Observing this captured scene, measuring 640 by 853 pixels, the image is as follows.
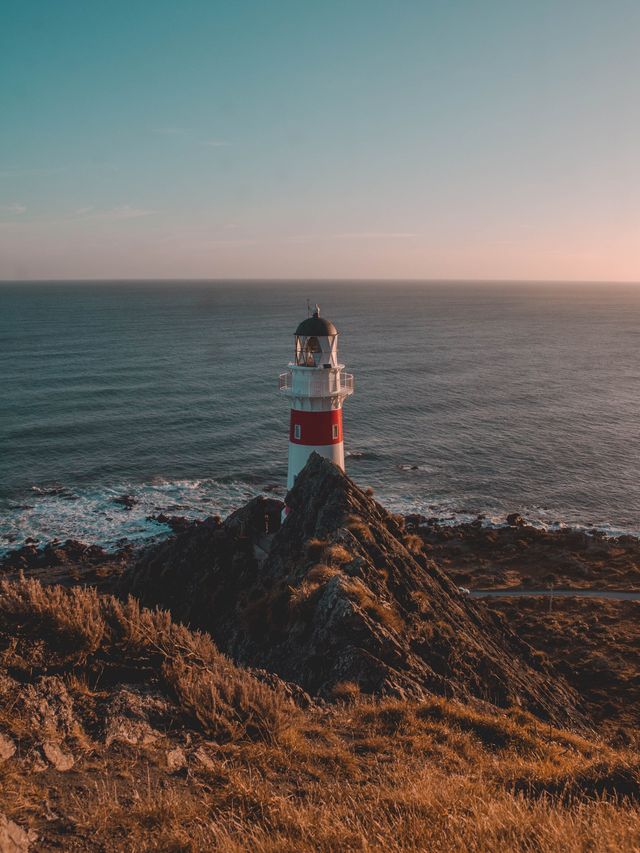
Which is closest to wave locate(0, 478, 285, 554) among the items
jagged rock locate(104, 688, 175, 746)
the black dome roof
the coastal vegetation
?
the black dome roof

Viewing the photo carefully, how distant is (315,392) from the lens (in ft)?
88.8

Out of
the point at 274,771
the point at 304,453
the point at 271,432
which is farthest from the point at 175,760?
the point at 271,432

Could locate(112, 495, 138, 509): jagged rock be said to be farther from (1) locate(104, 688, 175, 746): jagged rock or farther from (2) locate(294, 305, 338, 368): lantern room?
(1) locate(104, 688, 175, 746): jagged rock

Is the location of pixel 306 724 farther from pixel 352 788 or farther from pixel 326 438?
pixel 326 438

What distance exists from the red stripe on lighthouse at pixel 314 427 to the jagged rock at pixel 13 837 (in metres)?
22.3

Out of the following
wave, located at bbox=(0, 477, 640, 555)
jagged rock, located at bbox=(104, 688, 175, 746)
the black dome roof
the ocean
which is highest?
the black dome roof

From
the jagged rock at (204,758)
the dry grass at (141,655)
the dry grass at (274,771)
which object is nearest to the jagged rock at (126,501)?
the dry grass at (141,655)

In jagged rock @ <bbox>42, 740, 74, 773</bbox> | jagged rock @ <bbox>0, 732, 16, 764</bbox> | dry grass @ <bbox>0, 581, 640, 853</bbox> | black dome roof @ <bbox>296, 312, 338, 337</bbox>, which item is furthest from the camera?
black dome roof @ <bbox>296, 312, 338, 337</bbox>

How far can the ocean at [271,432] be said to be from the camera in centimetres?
4641

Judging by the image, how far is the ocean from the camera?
46.4m

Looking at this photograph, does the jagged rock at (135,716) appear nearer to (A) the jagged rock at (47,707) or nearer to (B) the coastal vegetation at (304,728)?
(B) the coastal vegetation at (304,728)

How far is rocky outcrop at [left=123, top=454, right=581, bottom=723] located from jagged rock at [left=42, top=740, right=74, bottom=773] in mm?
5027

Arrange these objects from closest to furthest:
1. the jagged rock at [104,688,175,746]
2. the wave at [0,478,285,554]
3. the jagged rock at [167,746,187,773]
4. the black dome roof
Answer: the jagged rock at [167,746,187,773] < the jagged rock at [104,688,175,746] < the black dome roof < the wave at [0,478,285,554]

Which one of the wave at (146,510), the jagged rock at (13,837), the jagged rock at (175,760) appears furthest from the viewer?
the wave at (146,510)
